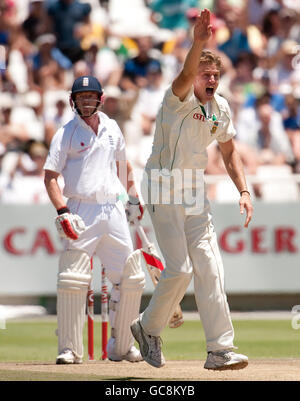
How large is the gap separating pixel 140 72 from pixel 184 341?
6.94 m

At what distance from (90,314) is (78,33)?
983cm

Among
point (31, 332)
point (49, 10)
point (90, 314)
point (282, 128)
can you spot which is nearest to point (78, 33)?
point (49, 10)

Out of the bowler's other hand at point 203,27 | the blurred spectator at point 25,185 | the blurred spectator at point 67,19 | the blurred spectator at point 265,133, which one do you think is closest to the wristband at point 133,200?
the bowler's other hand at point 203,27

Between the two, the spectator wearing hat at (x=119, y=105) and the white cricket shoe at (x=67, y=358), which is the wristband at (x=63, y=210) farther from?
the spectator wearing hat at (x=119, y=105)

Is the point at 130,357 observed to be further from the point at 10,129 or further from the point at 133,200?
the point at 10,129

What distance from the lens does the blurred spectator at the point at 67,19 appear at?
18.7 meters

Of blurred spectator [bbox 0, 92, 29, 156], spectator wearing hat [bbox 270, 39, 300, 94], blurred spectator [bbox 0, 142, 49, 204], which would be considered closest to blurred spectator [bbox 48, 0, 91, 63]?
blurred spectator [bbox 0, 92, 29, 156]

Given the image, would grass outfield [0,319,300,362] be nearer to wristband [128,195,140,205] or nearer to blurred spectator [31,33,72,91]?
wristband [128,195,140,205]

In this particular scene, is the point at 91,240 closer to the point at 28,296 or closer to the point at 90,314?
the point at 90,314

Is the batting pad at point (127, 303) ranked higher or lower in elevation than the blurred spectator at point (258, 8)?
lower

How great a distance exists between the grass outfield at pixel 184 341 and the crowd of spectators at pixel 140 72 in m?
2.17

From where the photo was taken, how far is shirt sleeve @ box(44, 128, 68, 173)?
905 cm

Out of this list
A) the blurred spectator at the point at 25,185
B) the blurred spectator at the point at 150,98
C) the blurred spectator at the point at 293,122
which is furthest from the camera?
the blurred spectator at the point at 150,98

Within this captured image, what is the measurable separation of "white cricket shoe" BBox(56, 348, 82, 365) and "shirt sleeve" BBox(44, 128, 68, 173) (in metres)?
1.49
